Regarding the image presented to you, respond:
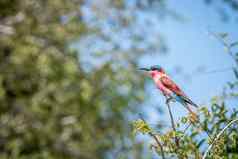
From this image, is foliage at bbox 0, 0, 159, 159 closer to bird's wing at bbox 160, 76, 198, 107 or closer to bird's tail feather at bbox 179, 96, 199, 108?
bird's wing at bbox 160, 76, 198, 107

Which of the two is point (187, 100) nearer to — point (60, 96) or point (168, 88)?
point (168, 88)

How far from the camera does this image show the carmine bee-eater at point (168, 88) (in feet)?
8.67

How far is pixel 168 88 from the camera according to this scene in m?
3.05

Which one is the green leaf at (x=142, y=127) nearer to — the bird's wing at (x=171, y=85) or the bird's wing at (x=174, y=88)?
the bird's wing at (x=174, y=88)

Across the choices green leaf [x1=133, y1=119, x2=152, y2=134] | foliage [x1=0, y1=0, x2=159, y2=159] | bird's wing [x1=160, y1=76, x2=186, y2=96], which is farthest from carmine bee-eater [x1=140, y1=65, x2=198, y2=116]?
foliage [x1=0, y1=0, x2=159, y2=159]

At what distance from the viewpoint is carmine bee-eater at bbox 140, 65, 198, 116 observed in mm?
2641

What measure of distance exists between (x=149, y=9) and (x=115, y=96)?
2104mm

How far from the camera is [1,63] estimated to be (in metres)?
9.34

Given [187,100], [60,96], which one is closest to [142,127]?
[187,100]

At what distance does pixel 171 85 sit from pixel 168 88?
60 millimetres

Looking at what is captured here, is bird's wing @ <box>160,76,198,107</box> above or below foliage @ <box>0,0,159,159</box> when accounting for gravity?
below

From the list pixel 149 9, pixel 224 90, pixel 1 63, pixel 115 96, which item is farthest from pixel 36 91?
pixel 224 90

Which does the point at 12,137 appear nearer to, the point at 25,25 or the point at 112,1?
the point at 25,25

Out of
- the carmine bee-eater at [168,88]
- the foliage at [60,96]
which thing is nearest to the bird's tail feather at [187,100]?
the carmine bee-eater at [168,88]
